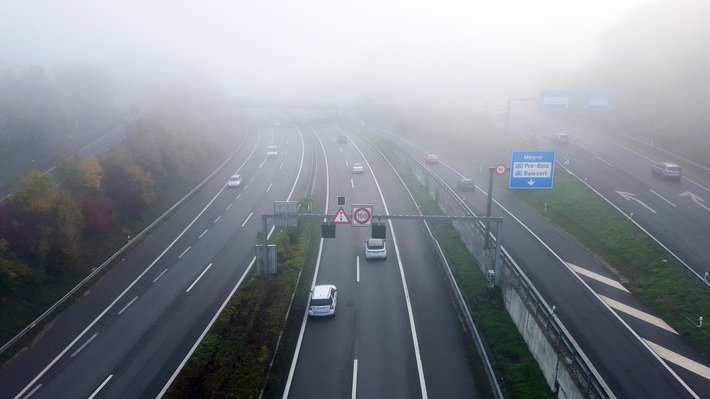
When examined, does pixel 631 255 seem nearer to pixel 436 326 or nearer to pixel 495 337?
pixel 495 337

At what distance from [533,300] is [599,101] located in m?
29.5

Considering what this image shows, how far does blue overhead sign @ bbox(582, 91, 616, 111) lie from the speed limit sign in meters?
26.9

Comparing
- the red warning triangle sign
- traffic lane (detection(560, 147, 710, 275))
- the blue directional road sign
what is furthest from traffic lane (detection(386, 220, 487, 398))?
traffic lane (detection(560, 147, 710, 275))

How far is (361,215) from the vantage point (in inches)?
1209

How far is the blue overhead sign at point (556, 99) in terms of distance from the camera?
48156mm

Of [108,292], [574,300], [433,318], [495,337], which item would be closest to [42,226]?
[108,292]

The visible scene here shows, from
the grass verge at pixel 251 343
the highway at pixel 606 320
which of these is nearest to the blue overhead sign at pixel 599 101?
the highway at pixel 606 320

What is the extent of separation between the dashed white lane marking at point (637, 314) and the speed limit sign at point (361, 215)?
13191 mm

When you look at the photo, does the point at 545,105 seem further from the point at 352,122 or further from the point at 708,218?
the point at 352,122

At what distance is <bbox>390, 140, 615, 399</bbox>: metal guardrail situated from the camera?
17656 millimetres

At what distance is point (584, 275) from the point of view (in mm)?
31562

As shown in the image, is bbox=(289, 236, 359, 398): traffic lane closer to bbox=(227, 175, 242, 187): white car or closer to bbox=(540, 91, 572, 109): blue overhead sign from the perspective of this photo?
bbox=(540, 91, 572, 109): blue overhead sign

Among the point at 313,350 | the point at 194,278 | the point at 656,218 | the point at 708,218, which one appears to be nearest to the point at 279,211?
the point at 194,278

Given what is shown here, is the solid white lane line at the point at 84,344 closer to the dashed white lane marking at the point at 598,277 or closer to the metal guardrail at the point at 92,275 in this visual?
the metal guardrail at the point at 92,275
